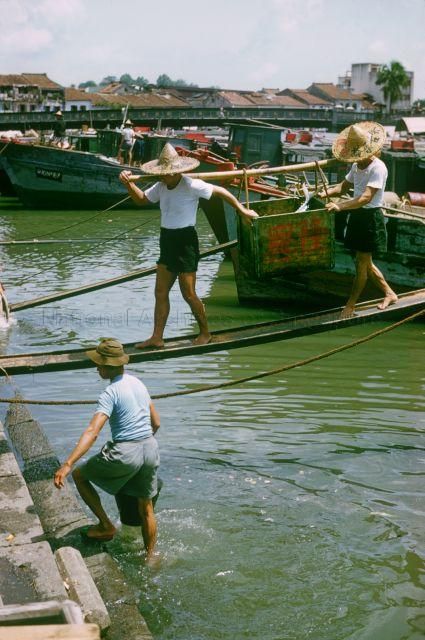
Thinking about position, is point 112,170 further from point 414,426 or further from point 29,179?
point 414,426

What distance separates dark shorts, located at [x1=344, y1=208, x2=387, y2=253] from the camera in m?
6.91

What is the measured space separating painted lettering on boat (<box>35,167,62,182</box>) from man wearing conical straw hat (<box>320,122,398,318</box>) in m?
21.8

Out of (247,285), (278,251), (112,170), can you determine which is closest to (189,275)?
(278,251)

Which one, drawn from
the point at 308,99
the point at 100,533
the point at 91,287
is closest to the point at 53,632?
the point at 100,533

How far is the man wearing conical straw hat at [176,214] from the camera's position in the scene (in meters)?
6.33

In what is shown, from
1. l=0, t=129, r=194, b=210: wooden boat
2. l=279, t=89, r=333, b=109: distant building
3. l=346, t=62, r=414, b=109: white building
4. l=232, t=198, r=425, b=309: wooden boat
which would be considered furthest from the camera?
l=346, t=62, r=414, b=109: white building

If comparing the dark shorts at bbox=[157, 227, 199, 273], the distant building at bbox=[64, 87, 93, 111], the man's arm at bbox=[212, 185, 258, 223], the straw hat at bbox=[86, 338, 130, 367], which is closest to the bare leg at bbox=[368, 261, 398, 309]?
the man's arm at bbox=[212, 185, 258, 223]

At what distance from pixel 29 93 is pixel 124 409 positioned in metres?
99.5

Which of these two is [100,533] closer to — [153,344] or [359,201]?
[153,344]

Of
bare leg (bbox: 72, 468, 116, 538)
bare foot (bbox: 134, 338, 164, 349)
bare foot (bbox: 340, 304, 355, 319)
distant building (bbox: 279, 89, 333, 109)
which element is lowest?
bare leg (bbox: 72, 468, 116, 538)

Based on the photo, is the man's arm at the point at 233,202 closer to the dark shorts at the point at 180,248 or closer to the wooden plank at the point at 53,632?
the dark shorts at the point at 180,248

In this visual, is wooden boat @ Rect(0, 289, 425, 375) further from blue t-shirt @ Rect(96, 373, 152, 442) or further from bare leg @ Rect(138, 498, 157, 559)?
bare leg @ Rect(138, 498, 157, 559)

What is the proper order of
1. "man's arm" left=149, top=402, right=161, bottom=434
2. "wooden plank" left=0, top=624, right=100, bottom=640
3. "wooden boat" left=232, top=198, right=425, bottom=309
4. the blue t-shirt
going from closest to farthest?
"wooden plank" left=0, top=624, right=100, bottom=640 → the blue t-shirt → "man's arm" left=149, top=402, right=161, bottom=434 → "wooden boat" left=232, top=198, right=425, bottom=309

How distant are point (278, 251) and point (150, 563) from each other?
281 centimetres
